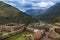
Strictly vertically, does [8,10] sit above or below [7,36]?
below

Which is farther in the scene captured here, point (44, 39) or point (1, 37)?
point (44, 39)

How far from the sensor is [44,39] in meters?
18.7

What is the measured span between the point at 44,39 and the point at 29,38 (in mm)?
3302

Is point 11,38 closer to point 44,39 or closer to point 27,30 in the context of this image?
point 44,39

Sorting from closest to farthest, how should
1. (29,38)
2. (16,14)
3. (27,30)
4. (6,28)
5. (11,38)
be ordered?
(29,38), (11,38), (27,30), (6,28), (16,14)

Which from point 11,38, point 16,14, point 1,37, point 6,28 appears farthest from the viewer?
point 16,14

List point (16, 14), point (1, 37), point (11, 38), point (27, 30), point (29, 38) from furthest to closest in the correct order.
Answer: point (16, 14) → point (27, 30) → point (11, 38) → point (1, 37) → point (29, 38)

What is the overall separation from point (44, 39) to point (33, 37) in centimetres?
245

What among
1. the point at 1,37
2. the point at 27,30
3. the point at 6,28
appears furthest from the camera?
the point at 6,28

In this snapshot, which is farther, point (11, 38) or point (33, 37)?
point (11, 38)

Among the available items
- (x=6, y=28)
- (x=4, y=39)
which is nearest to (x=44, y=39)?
(x=4, y=39)

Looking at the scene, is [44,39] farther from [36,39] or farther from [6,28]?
[6,28]

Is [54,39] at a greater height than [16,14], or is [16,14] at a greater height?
[54,39]

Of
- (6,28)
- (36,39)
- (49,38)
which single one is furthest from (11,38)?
(6,28)
